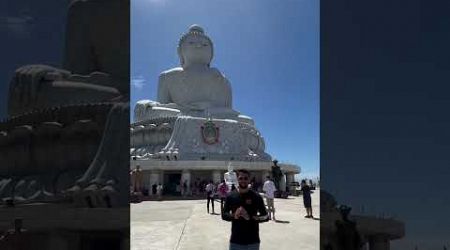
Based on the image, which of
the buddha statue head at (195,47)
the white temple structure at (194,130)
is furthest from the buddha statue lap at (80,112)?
the buddha statue head at (195,47)

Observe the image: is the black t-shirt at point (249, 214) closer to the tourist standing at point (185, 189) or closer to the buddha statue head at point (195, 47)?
the tourist standing at point (185, 189)

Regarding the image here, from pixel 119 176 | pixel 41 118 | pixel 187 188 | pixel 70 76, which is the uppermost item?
pixel 70 76

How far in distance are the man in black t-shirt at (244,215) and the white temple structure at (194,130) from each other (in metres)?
24.1

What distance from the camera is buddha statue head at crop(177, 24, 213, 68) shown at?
3919 cm

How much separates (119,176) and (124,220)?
1.76 feet

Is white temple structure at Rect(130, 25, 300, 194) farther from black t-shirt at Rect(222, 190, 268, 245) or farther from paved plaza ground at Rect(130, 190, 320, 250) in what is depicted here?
black t-shirt at Rect(222, 190, 268, 245)

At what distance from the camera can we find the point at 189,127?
34.3 metres

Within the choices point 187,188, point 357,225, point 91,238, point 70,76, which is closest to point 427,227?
point 357,225

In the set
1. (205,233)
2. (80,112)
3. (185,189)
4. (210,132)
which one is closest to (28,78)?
(80,112)

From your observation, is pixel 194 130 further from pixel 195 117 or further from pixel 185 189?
pixel 185 189

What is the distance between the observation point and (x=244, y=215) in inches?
188

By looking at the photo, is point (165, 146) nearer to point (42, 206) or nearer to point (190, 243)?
point (190, 243)

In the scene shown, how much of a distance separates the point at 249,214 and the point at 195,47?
35.2 meters

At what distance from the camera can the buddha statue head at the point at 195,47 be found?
1543 inches
